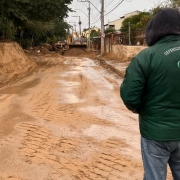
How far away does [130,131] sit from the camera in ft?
20.4

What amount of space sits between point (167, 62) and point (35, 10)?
19.9 m

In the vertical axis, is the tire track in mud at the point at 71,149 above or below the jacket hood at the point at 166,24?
below

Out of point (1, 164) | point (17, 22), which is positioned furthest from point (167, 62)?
point (17, 22)

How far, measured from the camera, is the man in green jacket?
2.32 metres

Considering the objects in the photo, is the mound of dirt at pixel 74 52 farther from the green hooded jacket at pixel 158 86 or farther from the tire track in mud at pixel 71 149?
the green hooded jacket at pixel 158 86

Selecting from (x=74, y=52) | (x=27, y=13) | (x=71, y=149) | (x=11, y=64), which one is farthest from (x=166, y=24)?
(x=74, y=52)

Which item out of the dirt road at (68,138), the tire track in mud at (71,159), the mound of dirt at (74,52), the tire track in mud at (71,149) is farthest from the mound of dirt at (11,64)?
the mound of dirt at (74,52)

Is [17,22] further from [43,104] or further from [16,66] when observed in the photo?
[43,104]

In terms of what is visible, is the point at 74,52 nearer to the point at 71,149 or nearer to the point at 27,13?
the point at 27,13

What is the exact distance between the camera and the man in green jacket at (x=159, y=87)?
232 cm

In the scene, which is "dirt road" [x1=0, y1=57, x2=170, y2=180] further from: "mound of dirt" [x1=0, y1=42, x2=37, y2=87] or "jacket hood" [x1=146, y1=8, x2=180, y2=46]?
"mound of dirt" [x1=0, y1=42, x2=37, y2=87]

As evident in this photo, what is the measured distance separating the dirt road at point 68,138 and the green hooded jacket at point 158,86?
189 centimetres

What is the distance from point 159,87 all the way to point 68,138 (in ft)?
11.8

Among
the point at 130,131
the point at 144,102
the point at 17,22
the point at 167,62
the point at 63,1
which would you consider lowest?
the point at 130,131
